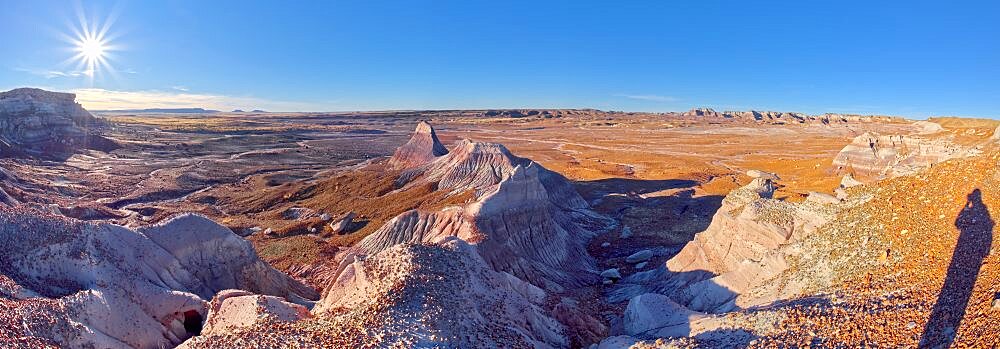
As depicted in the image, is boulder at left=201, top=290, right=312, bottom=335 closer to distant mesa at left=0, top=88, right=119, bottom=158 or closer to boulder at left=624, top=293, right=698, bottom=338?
boulder at left=624, top=293, right=698, bottom=338

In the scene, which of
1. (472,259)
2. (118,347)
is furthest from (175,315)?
(472,259)

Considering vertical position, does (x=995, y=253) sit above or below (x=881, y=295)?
above

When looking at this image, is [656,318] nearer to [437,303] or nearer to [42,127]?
[437,303]

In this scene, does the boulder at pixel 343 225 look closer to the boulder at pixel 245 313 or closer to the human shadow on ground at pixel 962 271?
the boulder at pixel 245 313

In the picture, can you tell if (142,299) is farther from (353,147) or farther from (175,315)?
(353,147)

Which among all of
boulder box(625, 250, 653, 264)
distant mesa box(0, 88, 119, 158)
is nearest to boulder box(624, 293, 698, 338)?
boulder box(625, 250, 653, 264)

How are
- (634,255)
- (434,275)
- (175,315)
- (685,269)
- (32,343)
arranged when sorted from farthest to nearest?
(634,255), (685,269), (175,315), (434,275), (32,343)
